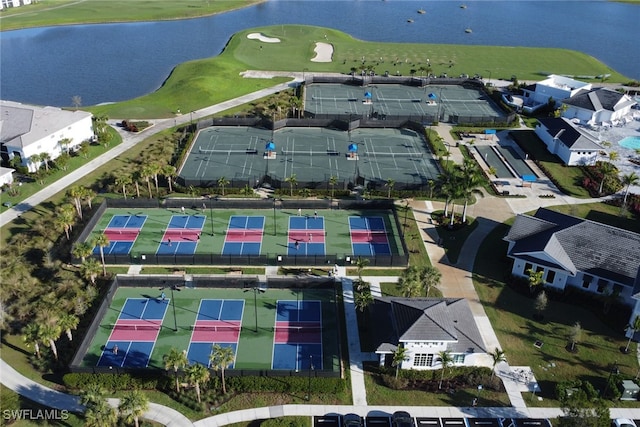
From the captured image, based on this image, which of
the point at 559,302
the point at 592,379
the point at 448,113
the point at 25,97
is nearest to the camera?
the point at 592,379

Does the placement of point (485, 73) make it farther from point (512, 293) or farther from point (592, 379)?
point (592, 379)

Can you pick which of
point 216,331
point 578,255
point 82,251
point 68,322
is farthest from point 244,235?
point 578,255

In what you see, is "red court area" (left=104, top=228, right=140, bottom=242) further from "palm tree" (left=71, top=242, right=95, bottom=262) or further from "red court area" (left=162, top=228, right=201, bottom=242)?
"palm tree" (left=71, top=242, right=95, bottom=262)

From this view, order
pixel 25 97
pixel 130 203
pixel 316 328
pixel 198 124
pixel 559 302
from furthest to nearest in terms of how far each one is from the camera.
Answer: pixel 25 97 → pixel 198 124 → pixel 130 203 → pixel 559 302 → pixel 316 328

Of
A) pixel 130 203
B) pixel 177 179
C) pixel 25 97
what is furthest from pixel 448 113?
pixel 25 97

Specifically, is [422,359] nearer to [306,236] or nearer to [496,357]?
[496,357]

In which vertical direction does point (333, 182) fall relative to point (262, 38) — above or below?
below

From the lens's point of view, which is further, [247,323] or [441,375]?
[247,323]
